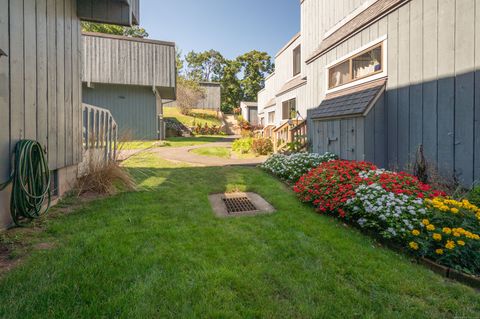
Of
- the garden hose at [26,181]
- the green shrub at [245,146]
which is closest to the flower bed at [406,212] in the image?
the garden hose at [26,181]

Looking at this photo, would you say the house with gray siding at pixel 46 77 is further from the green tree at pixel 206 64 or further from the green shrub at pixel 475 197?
the green tree at pixel 206 64

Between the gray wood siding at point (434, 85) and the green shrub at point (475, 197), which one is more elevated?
the gray wood siding at point (434, 85)

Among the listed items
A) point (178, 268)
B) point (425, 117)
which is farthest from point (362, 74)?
point (178, 268)

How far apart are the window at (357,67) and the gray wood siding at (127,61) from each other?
1075 cm

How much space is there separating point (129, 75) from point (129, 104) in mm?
1963

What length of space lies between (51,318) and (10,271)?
0.81 m

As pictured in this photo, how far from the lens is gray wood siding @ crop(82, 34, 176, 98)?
1444 cm

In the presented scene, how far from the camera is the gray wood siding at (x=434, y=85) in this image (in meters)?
3.79

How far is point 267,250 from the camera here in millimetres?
2549

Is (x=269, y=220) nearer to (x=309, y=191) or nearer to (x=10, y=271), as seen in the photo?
(x=309, y=191)

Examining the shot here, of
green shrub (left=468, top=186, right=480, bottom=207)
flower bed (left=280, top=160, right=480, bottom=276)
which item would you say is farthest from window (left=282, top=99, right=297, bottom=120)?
green shrub (left=468, top=186, right=480, bottom=207)

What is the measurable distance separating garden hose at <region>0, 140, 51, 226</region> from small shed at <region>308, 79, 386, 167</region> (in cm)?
539

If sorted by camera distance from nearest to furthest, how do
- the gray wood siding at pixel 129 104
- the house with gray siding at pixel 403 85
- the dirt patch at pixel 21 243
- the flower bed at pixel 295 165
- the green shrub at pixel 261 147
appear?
1. the dirt patch at pixel 21 243
2. the house with gray siding at pixel 403 85
3. the flower bed at pixel 295 165
4. the green shrub at pixel 261 147
5. the gray wood siding at pixel 129 104

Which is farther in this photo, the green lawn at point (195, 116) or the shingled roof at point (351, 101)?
the green lawn at point (195, 116)
